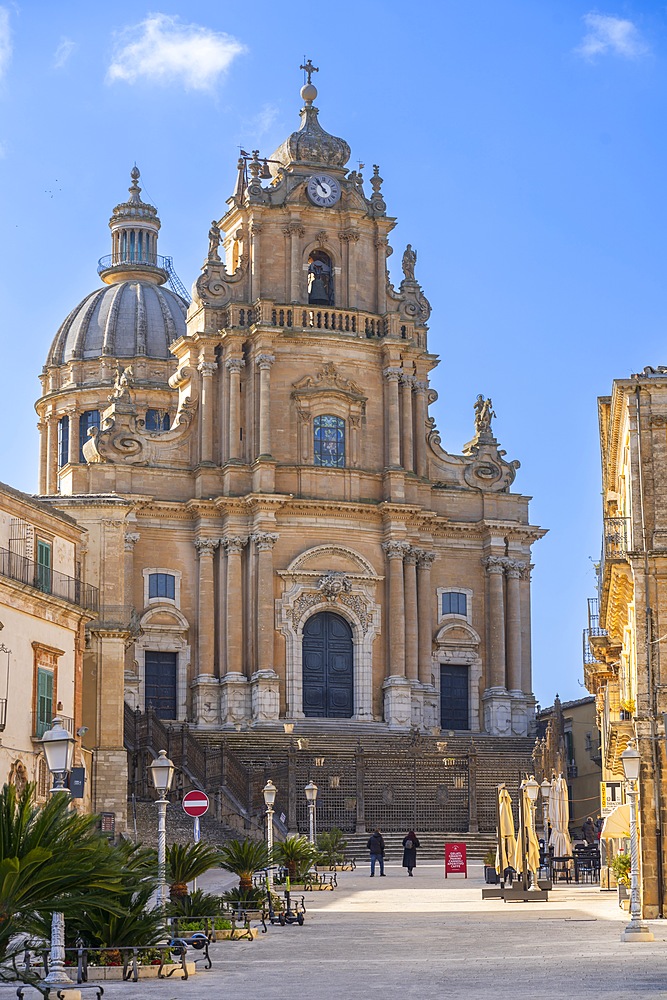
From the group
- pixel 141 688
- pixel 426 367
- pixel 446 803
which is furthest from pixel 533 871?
pixel 426 367

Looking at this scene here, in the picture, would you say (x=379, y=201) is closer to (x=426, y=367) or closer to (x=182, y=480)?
(x=426, y=367)

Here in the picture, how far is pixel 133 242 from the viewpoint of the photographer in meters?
87.8

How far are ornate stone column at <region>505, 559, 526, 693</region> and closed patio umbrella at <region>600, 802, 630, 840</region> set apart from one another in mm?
29895

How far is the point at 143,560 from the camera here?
60906 millimetres

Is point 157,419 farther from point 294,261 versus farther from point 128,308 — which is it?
point 294,261

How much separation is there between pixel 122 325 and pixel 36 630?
39.8 meters

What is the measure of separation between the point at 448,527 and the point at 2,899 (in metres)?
48.4

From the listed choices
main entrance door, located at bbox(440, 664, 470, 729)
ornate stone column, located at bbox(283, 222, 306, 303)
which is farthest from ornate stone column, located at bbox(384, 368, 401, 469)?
main entrance door, located at bbox(440, 664, 470, 729)

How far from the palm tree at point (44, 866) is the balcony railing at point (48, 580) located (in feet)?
78.9

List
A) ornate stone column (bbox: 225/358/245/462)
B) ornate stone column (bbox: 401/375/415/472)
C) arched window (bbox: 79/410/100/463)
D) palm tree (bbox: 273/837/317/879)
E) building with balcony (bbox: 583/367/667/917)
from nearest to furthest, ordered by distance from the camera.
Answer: building with balcony (bbox: 583/367/667/917) → palm tree (bbox: 273/837/317/879) → ornate stone column (bbox: 225/358/245/462) → ornate stone column (bbox: 401/375/415/472) → arched window (bbox: 79/410/100/463)

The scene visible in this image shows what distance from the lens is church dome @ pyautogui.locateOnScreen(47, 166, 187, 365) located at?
3216 inches

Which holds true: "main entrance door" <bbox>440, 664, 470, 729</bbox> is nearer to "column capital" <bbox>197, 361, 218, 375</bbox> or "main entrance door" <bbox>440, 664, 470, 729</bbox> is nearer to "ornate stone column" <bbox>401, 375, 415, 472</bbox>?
"ornate stone column" <bbox>401, 375, 415, 472</bbox>

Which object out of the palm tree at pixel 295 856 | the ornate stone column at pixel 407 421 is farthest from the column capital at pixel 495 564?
the palm tree at pixel 295 856

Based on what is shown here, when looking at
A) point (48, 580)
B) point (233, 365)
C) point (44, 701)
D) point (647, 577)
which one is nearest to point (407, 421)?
point (233, 365)
